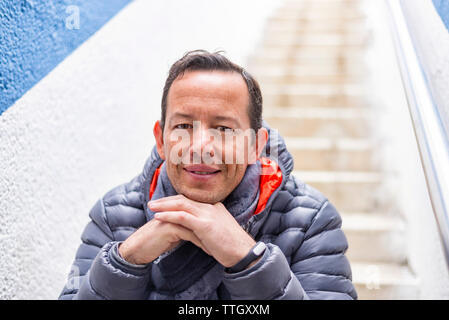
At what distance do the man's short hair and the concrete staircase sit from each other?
1.01 metres

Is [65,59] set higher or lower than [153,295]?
higher

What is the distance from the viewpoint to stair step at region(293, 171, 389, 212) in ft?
6.00

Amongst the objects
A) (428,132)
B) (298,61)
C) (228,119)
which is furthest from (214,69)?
(298,61)

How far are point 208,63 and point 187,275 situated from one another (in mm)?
393

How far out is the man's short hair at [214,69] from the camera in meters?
0.77

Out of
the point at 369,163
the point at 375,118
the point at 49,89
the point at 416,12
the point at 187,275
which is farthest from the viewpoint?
the point at 375,118

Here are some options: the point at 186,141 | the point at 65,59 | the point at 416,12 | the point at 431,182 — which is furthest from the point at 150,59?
the point at 431,182

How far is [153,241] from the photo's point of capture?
74 cm

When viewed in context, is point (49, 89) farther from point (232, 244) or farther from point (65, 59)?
point (232, 244)

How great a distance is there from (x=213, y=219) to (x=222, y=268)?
0.16 meters

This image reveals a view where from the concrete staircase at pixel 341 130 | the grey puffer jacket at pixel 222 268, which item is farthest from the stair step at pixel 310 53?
the grey puffer jacket at pixel 222 268

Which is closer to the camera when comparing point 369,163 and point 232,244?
point 232,244

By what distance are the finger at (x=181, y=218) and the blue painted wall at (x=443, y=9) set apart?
70cm

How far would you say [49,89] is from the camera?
1096 millimetres
